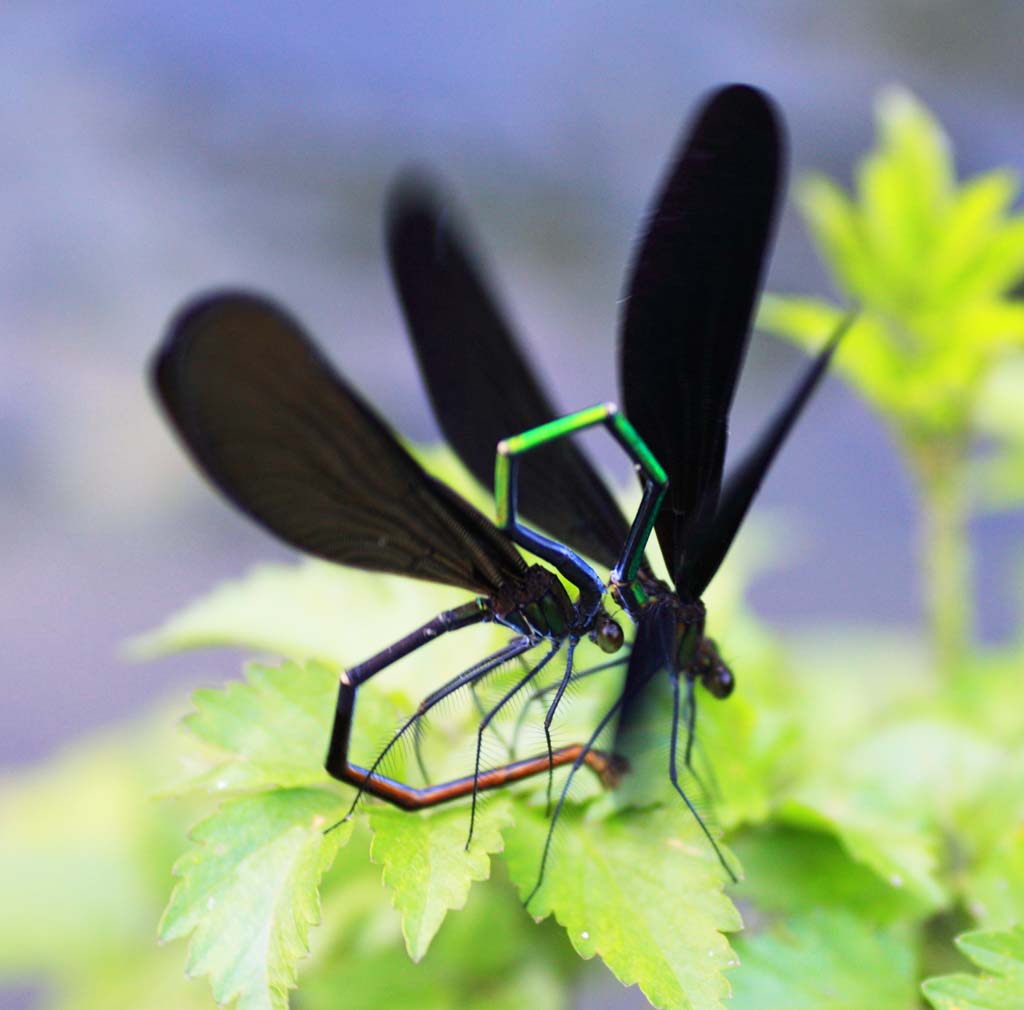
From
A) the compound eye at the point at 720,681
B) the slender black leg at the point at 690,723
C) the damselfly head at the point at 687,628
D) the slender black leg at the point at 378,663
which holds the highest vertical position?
the slender black leg at the point at 378,663

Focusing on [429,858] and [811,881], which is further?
[811,881]

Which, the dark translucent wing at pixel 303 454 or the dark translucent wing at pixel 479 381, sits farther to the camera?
the dark translucent wing at pixel 479 381

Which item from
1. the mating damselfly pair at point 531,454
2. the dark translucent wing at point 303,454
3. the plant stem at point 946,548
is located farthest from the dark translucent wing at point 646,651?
the plant stem at point 946,548

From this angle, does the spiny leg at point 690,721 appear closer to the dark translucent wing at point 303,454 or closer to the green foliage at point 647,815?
the green foliage at point 647,815

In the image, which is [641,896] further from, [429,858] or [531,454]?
[531,454]

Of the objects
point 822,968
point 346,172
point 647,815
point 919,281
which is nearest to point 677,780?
point 647,815

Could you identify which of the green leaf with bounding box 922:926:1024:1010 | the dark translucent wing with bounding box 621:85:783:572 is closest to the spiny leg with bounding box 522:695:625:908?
the dark translucent wing with bounding box 621:85:783:572

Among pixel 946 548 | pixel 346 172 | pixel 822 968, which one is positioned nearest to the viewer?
pixel 822 968
